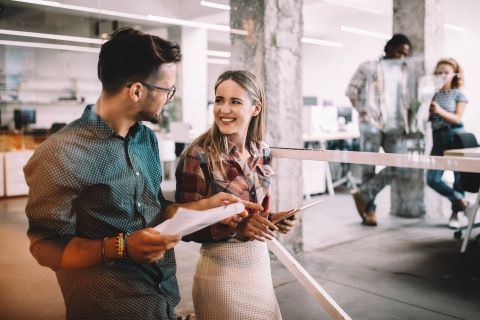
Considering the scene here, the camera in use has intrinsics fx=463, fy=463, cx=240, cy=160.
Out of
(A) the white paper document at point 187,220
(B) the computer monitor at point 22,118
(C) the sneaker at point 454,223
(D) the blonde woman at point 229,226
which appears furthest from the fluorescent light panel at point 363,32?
(A) the white paper document at point 187,220

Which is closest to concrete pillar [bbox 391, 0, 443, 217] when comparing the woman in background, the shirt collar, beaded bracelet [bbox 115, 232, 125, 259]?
the woman in background

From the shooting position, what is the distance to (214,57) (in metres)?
12.7

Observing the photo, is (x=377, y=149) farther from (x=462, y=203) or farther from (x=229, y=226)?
(x=229, y=226)

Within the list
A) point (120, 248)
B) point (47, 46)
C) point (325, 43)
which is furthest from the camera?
point (325, 43)

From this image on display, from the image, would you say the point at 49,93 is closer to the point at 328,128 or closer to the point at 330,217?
the point at 330,217

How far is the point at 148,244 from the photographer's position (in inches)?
42.8

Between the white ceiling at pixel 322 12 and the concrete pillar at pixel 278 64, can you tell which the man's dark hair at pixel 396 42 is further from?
the concrete pillar at pixel 278 64

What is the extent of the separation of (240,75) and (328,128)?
6.04 m

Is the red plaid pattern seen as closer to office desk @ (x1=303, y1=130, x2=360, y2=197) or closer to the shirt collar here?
the shirt collar

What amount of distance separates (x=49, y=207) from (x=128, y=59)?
1.49 feet

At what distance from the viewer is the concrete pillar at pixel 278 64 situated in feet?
11.7

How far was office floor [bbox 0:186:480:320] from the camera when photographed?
2824 millimetres

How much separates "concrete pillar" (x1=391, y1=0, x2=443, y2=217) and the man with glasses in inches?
174

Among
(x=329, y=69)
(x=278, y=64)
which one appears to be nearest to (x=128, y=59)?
(x=278, y=64)
